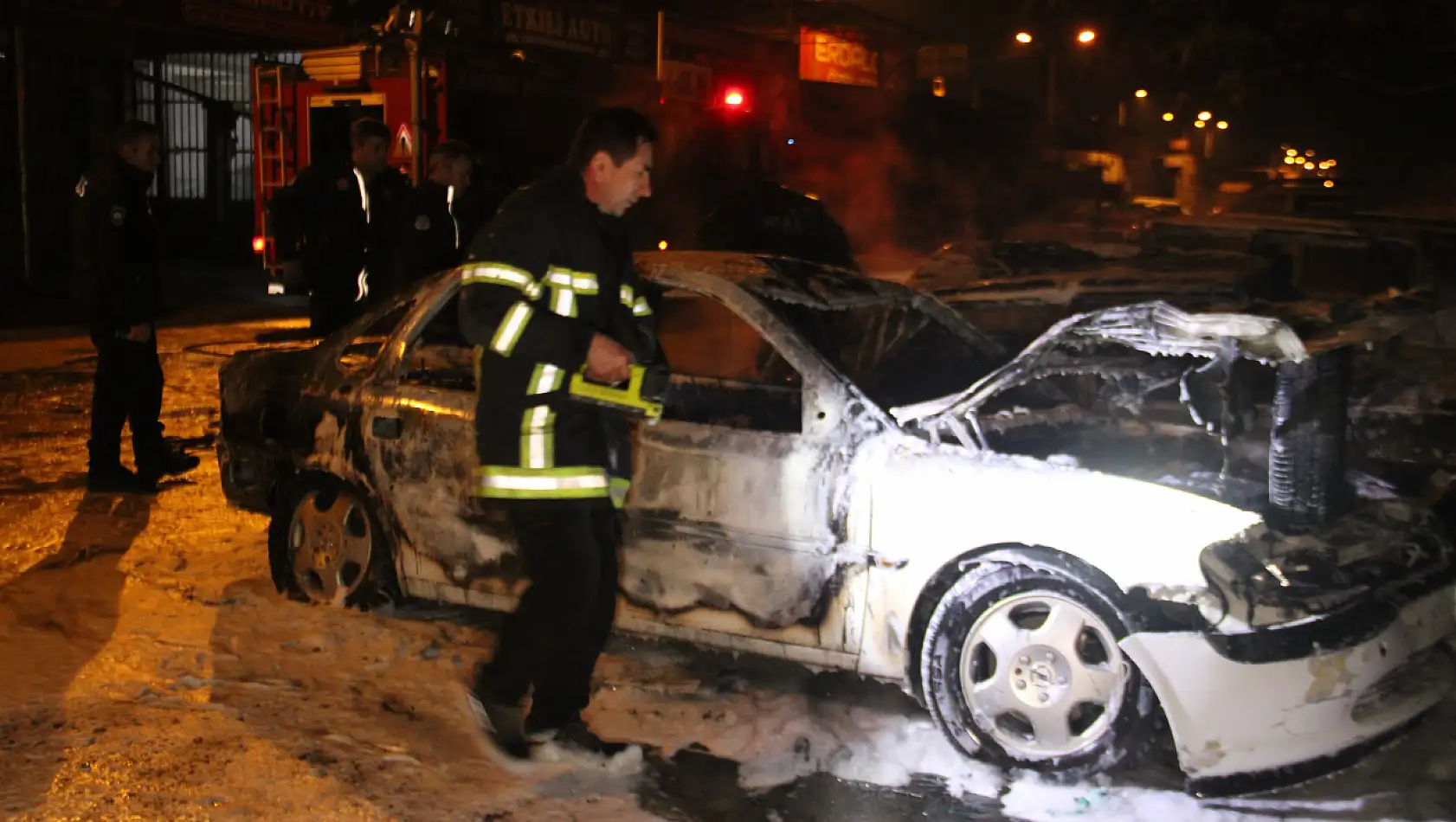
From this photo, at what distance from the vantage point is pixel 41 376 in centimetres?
1118

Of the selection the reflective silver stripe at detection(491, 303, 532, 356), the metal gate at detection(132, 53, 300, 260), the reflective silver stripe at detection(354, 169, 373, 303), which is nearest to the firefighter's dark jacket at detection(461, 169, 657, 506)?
the reflective silver stripe at detection(491, 303, 532, 356)

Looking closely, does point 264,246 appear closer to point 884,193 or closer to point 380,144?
point 380,144

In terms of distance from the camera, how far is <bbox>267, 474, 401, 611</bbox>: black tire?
16.8 ft

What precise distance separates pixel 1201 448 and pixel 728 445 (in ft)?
5.74

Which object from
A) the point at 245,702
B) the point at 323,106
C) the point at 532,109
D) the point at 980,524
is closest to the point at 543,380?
the point at 980,524

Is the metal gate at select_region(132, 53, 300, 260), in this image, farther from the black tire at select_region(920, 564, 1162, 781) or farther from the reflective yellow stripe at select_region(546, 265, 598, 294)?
the black tire at select_region(920, 564, 1162, 781)

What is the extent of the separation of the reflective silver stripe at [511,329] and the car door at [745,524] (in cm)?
102

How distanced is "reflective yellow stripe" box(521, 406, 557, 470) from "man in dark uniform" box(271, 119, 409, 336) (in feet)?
12.6

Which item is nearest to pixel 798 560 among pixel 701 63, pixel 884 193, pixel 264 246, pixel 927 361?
pixel 927 361

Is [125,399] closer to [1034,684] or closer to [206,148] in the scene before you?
[1034,684]

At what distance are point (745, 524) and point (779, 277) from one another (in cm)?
94


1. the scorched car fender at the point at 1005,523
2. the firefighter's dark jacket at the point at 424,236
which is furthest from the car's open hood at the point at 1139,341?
the firefighter's dark jacket at the point at 424,236

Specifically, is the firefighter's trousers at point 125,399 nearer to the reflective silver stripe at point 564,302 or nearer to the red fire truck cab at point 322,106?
the reflective silver stripe at point 564,302

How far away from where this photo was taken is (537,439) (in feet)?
12.1
